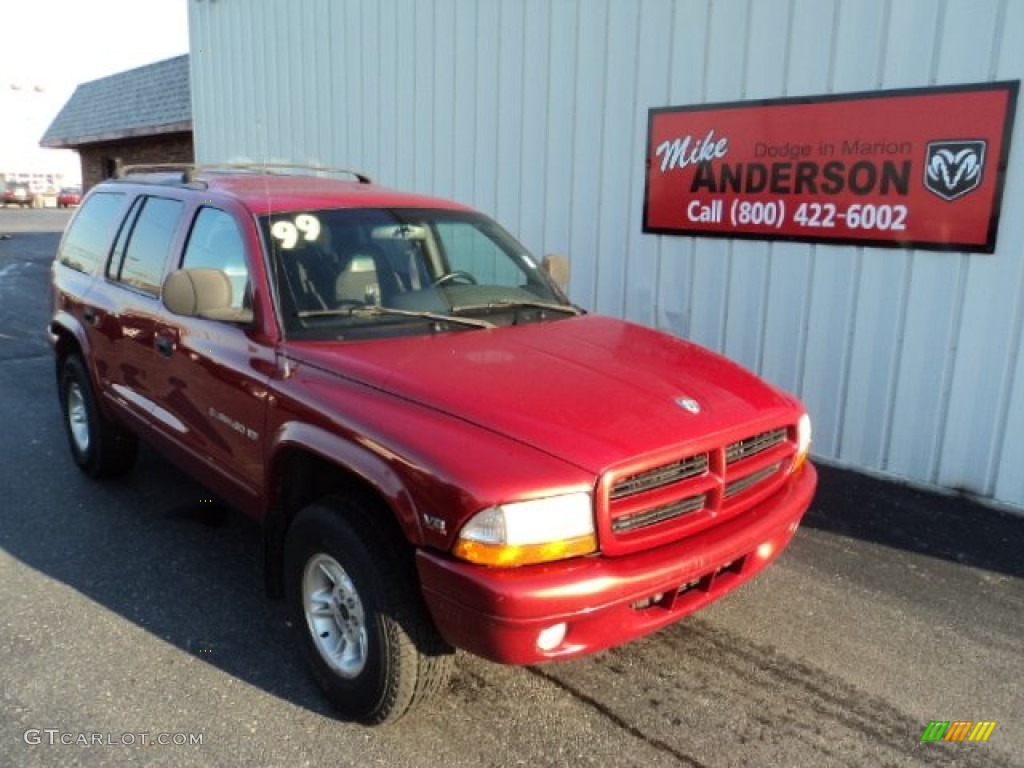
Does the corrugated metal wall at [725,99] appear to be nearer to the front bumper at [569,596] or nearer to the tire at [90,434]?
the tire at [90,434]

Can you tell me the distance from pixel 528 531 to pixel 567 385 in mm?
709

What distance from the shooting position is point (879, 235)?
521 centimetres

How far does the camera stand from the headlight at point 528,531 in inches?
93.0

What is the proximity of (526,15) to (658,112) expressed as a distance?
5.58ft

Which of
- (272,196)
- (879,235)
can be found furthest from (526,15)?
(272,196)

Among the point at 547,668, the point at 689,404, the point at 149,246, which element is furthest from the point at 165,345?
the point at 689,404

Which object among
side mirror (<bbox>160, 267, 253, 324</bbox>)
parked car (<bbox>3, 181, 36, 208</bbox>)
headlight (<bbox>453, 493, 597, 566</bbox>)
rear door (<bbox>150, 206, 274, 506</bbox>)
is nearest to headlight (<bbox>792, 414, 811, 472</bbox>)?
headlight (<bbox>453, 493, 597, 566</bbox>)

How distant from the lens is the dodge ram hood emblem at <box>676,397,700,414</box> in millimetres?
2879

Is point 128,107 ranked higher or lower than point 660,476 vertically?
higher

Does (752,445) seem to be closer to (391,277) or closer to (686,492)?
(686,492)

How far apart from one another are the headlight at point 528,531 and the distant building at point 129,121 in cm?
1417

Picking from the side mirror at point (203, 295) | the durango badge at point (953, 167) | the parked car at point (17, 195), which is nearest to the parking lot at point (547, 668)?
the side mirror at point (203, 295)

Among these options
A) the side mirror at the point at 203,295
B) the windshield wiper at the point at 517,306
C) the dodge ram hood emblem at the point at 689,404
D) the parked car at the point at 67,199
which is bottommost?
the parked car at the point at 67,199

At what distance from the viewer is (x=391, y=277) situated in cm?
360
